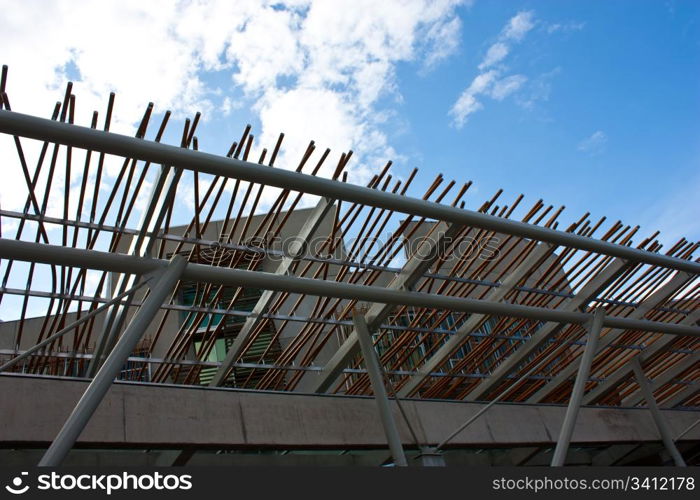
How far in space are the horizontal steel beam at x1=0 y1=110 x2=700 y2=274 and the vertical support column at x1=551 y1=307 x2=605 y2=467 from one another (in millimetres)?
1422

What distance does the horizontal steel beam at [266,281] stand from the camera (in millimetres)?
4711

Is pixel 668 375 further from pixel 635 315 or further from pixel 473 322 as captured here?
pixel 473 322

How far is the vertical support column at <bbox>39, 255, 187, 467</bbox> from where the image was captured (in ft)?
13.7

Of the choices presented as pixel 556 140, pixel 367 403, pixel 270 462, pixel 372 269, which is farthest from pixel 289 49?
pixel 270 462

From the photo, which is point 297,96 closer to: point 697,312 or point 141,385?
point 141,385

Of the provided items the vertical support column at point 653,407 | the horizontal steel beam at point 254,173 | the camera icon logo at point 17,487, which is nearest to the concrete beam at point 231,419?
the vertical support column at point 653,407

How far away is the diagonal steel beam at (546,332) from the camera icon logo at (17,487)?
20.8ft

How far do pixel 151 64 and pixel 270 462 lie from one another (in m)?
5.93

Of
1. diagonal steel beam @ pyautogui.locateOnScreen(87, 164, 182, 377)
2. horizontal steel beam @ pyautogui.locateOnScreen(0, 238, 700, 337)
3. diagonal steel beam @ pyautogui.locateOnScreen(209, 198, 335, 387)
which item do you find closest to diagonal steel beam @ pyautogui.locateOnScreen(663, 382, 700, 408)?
horizontal steel beam @ pyautogui.locateOnScreen(0, 238, 700, 337)

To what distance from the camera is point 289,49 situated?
264 inches

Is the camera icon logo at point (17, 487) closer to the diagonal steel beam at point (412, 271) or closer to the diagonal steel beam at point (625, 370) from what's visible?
the diagonal steel beam at point (412, 271)

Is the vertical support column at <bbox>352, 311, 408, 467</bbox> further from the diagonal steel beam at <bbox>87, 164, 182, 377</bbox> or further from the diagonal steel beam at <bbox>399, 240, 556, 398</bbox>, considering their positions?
the diagonal steel beam at <bbox>87, 164, 182, 377</bbox>

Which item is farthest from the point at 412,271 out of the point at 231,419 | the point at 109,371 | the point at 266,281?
the point at 109,371

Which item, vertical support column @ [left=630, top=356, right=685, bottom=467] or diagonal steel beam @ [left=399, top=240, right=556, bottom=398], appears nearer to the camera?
diagonal steel beam @ [left=399, top=240, right=556, bottom=398]
